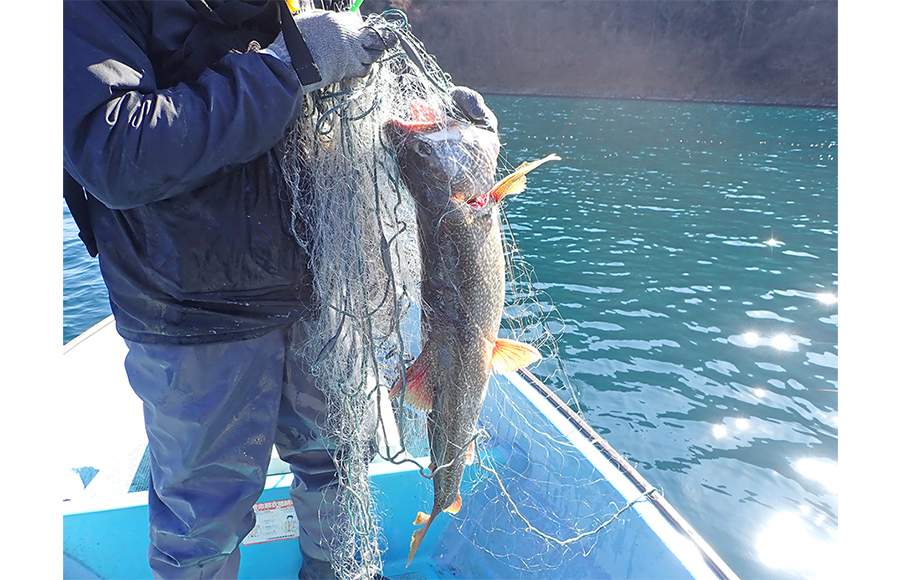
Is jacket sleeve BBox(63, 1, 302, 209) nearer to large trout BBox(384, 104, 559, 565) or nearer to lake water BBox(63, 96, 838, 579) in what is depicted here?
large trout BBox(384, 104, 559, 565)

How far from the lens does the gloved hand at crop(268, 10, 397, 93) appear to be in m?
1.65

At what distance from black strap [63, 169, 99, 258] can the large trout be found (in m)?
1.05

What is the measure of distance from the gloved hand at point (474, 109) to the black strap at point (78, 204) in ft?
4.17

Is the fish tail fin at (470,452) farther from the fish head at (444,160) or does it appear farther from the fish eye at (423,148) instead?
the fish eye at (423,148)

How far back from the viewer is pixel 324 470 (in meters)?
2.43

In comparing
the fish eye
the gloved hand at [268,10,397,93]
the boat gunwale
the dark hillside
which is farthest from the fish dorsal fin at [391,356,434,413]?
the dark hillside

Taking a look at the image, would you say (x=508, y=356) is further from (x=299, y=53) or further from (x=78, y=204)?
(x=78, y=204)

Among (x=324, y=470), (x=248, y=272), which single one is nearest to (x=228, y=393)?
(x=248, y=272)

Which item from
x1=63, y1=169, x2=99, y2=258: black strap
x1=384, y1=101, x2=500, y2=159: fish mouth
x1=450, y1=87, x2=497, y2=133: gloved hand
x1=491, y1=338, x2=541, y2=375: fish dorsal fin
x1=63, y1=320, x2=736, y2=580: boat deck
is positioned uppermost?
x1=450, y1=87, x2=497, y2=133: gloved hand

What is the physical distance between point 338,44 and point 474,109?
464mm

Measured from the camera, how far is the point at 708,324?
7.84 meters

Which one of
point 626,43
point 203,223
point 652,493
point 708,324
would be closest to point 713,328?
point 708,324
